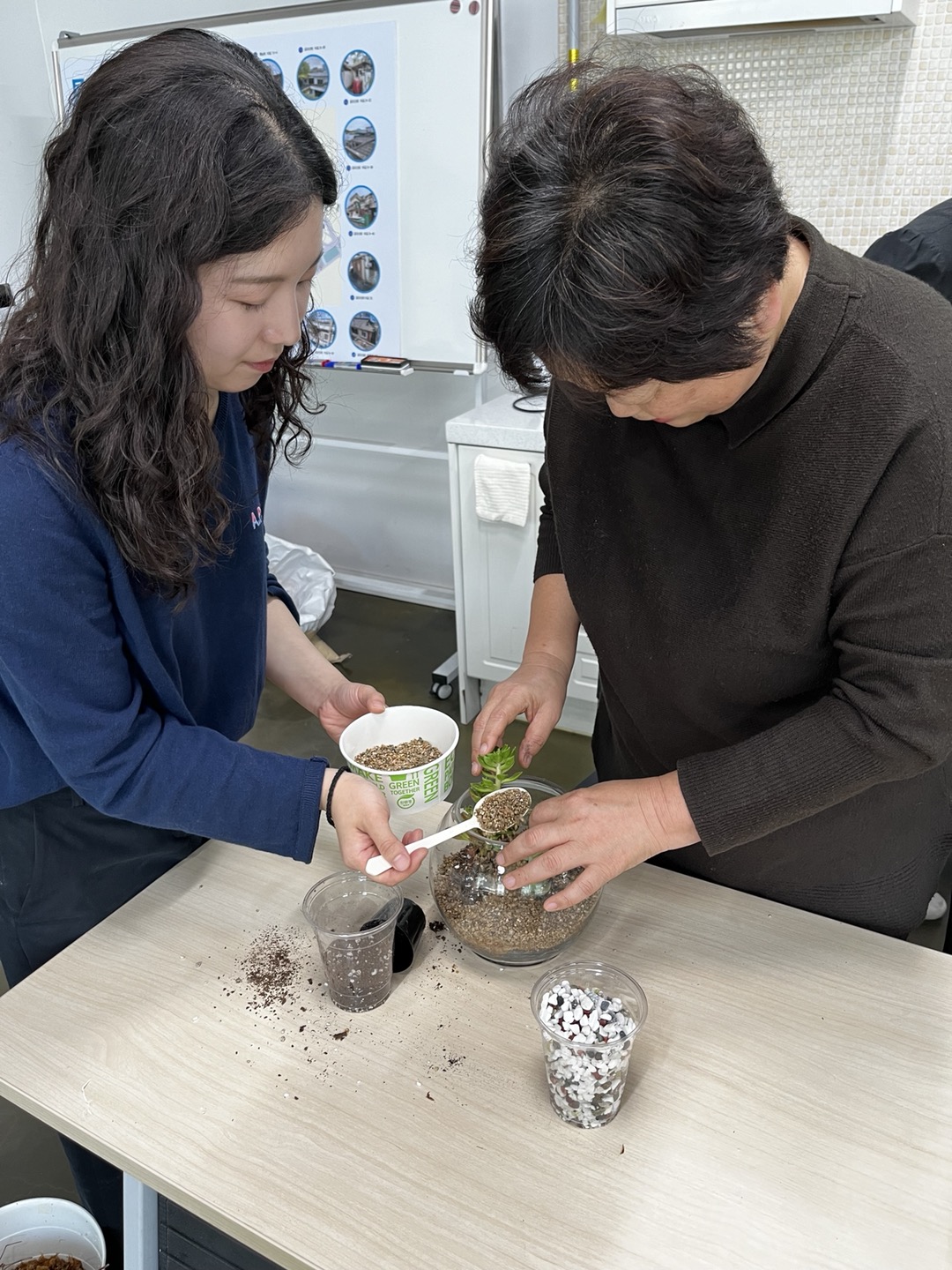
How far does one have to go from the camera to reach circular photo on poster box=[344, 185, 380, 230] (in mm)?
2773

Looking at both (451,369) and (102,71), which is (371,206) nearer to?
(451,369)

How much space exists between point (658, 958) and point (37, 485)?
78 cm

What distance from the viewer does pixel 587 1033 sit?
84cm

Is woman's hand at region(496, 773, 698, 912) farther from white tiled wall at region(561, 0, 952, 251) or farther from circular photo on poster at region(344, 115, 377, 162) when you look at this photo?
circular photo on poster at region(344, 115, 377, 162)

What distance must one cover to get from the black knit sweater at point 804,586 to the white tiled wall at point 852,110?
5.22 ft

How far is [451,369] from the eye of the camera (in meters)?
2.82

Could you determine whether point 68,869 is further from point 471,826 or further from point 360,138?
point 360,138

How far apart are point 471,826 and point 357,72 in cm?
245

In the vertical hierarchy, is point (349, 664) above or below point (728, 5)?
below

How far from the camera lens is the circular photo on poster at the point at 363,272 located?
9.34ft

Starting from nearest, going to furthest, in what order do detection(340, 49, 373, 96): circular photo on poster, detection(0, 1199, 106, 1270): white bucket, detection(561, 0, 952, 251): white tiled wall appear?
1. detection(0, 1199, 106, 1270): white bucket
2. detection(561, 0, 952, 251): white tiled wall
3. detection(340, 49, 373, 96): circular photo on poster

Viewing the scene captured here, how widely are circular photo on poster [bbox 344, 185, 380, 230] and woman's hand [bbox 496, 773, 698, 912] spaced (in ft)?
7.64

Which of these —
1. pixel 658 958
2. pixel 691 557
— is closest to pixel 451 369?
pixel 691 557

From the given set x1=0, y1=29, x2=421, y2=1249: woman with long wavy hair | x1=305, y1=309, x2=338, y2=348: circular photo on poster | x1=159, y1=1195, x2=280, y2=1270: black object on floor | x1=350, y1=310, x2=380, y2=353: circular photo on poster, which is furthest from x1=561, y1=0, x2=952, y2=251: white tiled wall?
x1=159, y1=1195, x2=280, y2=1270: black object on floor
